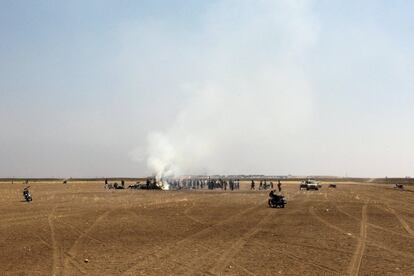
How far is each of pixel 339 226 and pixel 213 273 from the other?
13.5m

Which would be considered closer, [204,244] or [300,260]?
[300,260]

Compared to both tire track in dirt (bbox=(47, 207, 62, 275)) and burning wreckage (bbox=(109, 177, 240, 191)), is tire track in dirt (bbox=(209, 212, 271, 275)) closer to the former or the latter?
tire track in dirt (bbox=(47, 207, 62, 275))

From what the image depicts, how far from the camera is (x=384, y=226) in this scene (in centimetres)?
2555

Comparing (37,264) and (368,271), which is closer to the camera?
(368,271)

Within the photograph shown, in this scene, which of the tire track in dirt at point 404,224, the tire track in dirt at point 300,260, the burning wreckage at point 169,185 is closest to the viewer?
the tire track in dirt at point 300,260

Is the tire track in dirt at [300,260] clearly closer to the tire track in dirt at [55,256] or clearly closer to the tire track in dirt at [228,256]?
the tire track in dirt at [228,256]

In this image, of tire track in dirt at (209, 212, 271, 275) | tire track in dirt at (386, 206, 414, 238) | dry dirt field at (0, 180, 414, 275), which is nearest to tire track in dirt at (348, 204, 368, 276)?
dry dirt field at (0, 180, 414, 275)

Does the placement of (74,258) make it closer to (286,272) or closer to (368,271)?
(286,272)

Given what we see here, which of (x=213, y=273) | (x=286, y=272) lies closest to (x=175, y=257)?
(x=213, y=273)

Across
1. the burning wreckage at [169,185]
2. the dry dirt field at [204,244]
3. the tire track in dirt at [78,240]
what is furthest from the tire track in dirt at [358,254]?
the burning wreckage at [169,185]

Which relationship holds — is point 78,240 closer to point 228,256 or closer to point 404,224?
point 228,256

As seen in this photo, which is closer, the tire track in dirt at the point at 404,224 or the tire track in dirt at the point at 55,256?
the tire track in dirt at the point at 55,256

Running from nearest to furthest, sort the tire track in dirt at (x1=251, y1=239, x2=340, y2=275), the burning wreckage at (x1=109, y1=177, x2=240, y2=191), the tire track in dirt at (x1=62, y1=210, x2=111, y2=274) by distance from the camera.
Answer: the tire track in dirt at (x1=251, y1=239, x2=340, y2=275)
the tire track in dirt at (x1=62, y1=210, x2=111, y2=274)
the burning wreckage at (x1=109, y1=177, x2=240, y2=191)

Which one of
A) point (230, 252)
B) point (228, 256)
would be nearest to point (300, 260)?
point (228, 256)
